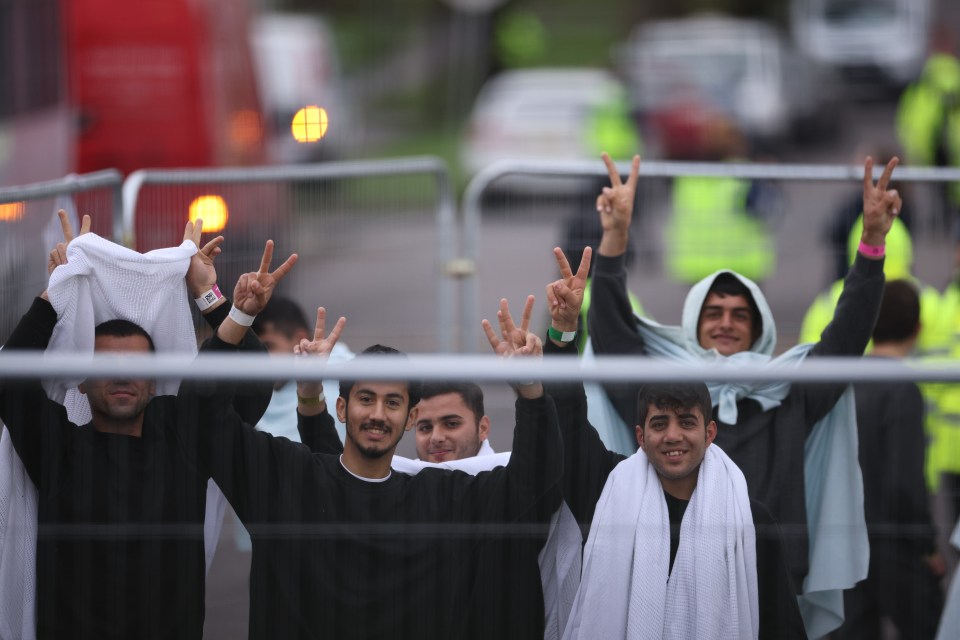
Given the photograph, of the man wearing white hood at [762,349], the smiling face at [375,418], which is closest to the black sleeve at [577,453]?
the man wearing white hood at [762,349]

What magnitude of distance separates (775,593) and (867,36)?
23789 millimetres

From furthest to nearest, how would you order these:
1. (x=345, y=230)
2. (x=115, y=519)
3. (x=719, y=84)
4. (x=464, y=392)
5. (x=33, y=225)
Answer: (x=719, y=84) → (x=345, y=230) → (x=33, y=225) → (x=464, y=392) → (x=115, y=519)

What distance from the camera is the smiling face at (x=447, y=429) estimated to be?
3.80 m

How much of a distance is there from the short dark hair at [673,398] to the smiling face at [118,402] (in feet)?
4.07

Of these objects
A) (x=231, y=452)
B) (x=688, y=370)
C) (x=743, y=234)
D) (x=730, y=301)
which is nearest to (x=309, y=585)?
(x=231, y=452)

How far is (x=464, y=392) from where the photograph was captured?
149 inches

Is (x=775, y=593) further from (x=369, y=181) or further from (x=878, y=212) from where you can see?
(x=369, y=181)

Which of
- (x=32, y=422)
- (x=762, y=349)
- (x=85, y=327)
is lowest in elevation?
(x=32, y=422)

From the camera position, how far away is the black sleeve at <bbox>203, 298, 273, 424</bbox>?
3.08m

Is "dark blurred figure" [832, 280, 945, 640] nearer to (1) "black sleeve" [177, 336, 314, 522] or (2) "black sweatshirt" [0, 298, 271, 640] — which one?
(1) "black sleeve" [177, 336, 314, 522]

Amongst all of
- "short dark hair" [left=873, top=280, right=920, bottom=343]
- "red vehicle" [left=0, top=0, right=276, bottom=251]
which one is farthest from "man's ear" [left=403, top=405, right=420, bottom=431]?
"red vehicle" [left=0, top=0, right=276, bottom=251]

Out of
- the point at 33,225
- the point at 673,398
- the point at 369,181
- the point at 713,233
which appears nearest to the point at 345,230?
the point at 369,181

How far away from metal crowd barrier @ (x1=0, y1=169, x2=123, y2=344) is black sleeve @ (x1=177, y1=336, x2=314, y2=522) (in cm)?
140

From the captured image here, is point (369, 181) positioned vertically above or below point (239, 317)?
above
